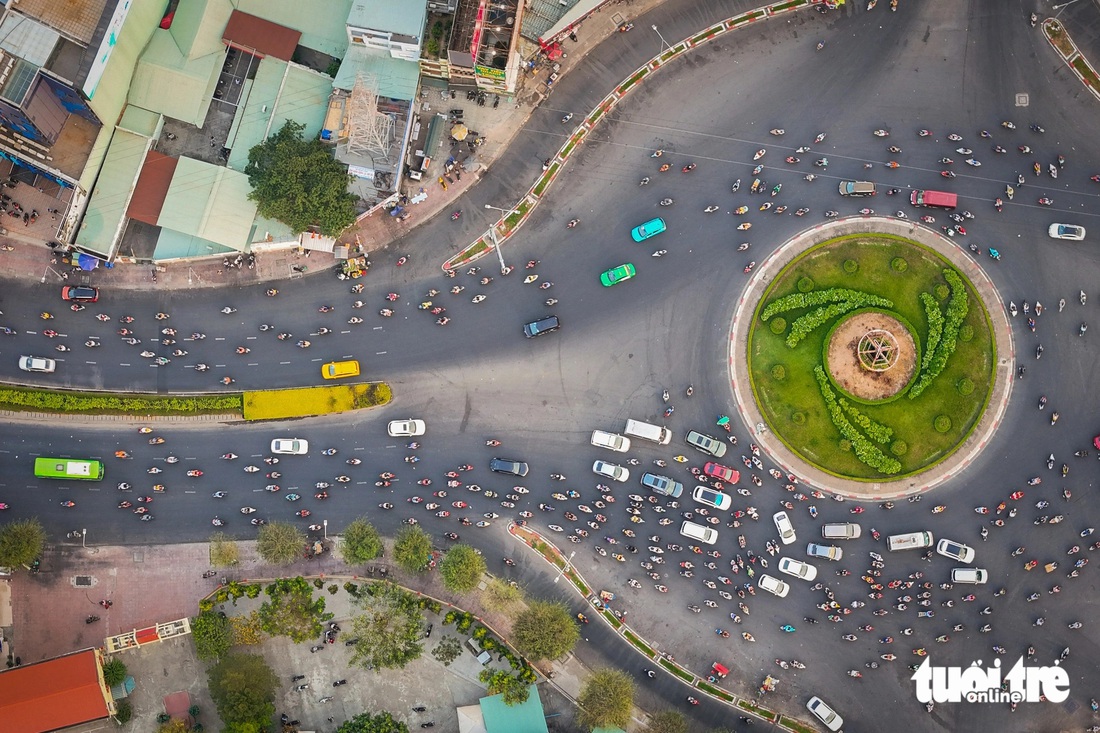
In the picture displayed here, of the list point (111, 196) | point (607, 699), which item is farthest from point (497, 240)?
point (607, 699)

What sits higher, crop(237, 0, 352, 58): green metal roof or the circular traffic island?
crop(237, 0, 352, 58): green metal roof

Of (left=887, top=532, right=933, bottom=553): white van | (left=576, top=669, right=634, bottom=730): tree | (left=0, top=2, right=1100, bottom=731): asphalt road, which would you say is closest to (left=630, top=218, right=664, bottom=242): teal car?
(left=0, top=2, right=1100, bottom=731): asphalt road

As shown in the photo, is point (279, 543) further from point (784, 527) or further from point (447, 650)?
point (784, 527)

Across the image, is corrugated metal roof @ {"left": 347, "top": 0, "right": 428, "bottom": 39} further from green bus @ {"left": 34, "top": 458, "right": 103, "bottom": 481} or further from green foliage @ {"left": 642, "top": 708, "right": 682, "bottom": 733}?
green foliage @ {"left": 642, "top": 708, "right": 682, "bottom": 733}

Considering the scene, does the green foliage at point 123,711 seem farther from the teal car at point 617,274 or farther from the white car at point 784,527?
the white car at point 784,527

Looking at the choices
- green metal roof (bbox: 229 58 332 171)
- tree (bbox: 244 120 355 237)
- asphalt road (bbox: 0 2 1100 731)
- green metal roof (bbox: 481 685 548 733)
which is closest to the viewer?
green metal roof (bbox: 481 685 548 733)
